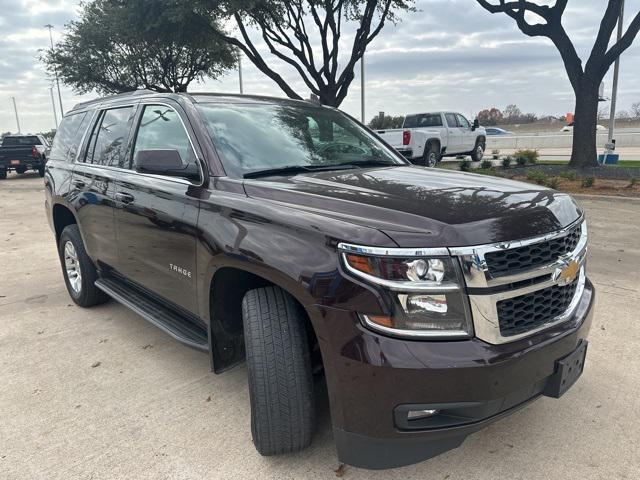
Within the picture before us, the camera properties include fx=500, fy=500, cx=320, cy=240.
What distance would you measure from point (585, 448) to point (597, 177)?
11.6 metres

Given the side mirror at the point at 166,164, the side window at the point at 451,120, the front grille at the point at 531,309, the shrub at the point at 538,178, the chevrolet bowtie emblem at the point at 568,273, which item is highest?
the side window at the point at 451,120

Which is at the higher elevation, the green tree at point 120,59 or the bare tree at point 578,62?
the green tree at point 120,59

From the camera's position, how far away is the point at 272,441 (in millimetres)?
2367

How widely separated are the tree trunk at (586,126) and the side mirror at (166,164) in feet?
44.2

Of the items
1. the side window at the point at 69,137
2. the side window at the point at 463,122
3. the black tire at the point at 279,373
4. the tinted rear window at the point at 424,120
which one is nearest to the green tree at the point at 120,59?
the tinted rear window at the point at 424,120

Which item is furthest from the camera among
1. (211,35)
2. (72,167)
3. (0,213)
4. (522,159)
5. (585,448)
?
(211,35)

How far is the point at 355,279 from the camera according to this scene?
1965 mm

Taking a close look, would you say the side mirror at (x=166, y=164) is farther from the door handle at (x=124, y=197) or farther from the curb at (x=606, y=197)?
the curb at (x=606, y=197)

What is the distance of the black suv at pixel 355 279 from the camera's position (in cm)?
192

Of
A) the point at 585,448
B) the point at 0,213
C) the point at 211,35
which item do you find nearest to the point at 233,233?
the point at 585,448

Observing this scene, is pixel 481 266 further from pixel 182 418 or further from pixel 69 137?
pixel 69 137

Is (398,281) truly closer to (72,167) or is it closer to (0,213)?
(72,167)

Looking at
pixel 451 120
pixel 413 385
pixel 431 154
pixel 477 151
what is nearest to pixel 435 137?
pixel 431 154

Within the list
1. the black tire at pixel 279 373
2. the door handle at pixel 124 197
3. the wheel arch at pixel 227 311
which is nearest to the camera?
the black tire at pixel 279 373
